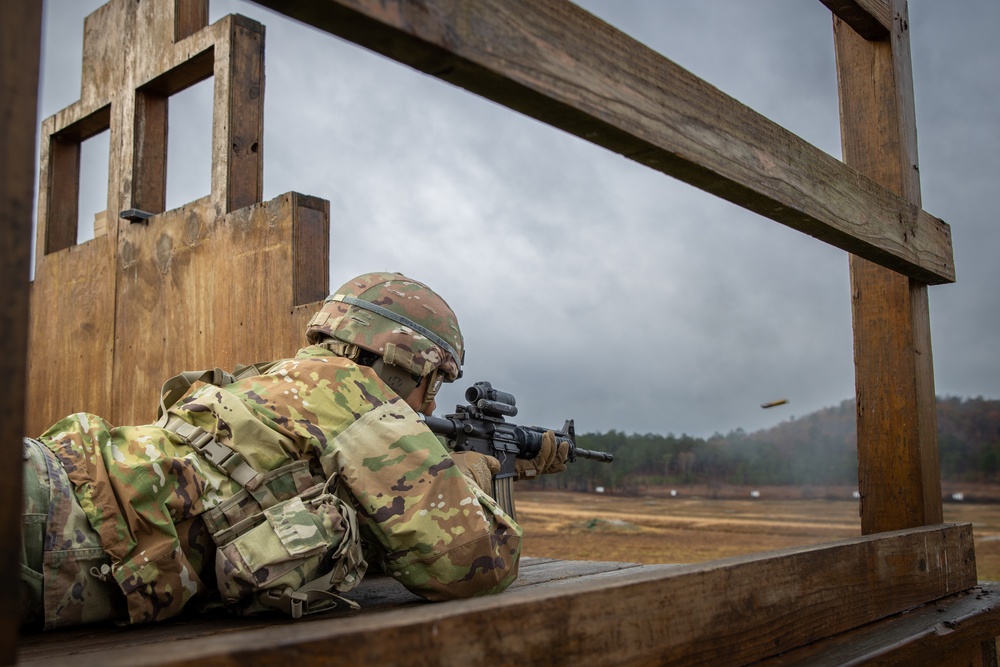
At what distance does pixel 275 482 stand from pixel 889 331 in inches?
83.0

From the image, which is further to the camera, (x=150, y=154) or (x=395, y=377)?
(x=150, y=154)

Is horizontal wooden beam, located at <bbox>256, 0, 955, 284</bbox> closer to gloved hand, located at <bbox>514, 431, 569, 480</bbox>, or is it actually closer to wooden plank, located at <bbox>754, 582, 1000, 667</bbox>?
wooden plank, located at <bbox>754, 582, 1000, 667</bbox>

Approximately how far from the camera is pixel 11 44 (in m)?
0.83

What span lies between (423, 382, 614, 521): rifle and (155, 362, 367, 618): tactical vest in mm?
1523

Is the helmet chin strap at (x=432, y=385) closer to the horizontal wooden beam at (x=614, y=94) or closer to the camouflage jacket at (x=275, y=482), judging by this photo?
the camouflage jacket at (x=275, y=482)

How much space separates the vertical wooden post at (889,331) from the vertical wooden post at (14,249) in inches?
108

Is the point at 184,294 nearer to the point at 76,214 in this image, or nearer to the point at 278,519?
the point at 76,214

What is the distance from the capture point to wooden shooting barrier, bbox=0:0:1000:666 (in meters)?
1.09

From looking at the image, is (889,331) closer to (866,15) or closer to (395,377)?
(866,15)

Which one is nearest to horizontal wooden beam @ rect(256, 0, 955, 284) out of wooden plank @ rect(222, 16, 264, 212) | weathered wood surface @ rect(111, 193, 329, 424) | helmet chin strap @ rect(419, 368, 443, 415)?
helmet chin strap @ rect(419, 368, 443, 415)

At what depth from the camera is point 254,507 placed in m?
2.21

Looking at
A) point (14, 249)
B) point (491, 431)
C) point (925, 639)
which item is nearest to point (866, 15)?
point (925, 639)

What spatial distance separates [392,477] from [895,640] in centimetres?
130

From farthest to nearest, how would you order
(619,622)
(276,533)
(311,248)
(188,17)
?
(188,17) < (311,248) < (276,533) < (619,622)
